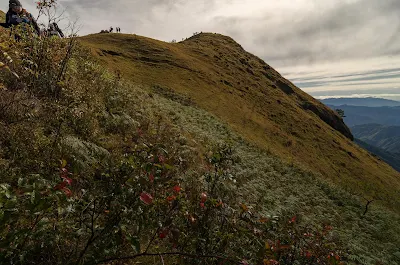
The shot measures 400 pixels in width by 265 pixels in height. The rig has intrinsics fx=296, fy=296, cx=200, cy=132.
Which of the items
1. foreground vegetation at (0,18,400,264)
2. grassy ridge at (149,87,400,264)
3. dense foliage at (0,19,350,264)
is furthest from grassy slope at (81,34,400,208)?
dense foliage at (0,19,350,264)

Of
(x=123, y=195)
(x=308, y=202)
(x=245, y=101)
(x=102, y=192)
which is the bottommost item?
(x=308, y=202)

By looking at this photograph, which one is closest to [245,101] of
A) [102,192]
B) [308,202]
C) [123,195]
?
[308,202]

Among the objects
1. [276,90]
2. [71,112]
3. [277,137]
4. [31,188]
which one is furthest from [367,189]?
[31,188]

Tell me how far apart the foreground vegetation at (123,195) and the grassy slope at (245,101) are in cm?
1761

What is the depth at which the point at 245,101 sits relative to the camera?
55281mm

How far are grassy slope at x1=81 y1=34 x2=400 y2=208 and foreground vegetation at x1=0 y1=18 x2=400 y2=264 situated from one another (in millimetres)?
17606

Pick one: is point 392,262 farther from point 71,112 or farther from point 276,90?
point 276,90

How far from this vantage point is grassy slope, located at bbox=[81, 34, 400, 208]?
137 ft

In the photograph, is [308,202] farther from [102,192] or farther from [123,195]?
[123,195]

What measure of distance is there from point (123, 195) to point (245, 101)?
52861 millimetres

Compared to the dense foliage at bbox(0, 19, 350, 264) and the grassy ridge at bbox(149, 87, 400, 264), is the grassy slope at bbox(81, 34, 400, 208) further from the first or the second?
the dense foliage at bbox(0, 19, 350, 264)

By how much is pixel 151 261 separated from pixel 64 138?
518 cm

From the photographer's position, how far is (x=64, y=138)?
9008 millimetres

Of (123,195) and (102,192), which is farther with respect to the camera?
(102,192)
